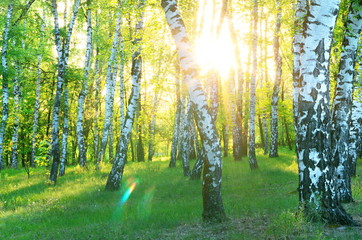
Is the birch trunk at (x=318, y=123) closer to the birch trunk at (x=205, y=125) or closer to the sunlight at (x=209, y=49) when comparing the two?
the birch trunk at (x=205, y=125)

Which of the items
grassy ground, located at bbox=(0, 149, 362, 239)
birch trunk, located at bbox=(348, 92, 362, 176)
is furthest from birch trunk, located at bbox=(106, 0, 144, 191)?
birch trunk, located at bbox=(348, 92, 362, 176)

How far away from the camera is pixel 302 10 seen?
987cm

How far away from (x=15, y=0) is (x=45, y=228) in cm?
1620

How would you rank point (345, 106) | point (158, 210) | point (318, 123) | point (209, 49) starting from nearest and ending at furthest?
point (318, 123) → point (345, 106) → point (158, 210) → point (209, 49)

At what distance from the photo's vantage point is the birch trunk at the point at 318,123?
6.23 metres

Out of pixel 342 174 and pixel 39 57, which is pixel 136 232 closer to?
pixel 342 174

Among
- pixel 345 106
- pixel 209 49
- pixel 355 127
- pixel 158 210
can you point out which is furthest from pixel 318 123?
pixel 355 127

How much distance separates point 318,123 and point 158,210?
4.99 metres

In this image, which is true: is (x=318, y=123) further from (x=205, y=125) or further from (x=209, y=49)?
(x=209, y=49)

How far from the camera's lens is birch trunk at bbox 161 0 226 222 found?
720 centimetres

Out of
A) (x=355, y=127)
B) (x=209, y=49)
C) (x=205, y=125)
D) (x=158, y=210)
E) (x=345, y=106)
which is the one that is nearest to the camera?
(x=205, y=125)

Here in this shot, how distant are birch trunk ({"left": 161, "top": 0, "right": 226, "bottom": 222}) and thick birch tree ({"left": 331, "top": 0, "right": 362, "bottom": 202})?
343cm

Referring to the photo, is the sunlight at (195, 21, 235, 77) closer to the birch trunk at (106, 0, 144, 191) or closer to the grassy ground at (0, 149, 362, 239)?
the birch trunk at (106, 0, 144, 191)

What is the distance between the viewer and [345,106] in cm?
871
